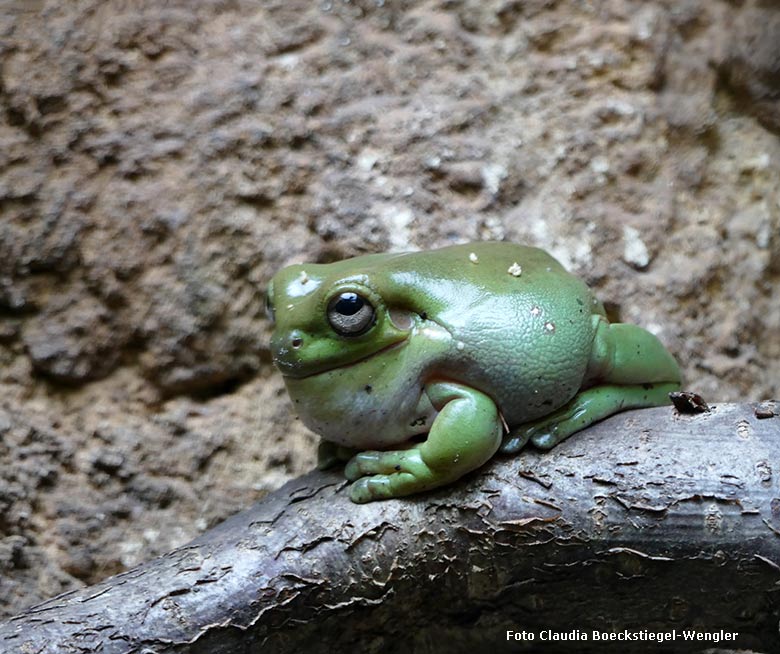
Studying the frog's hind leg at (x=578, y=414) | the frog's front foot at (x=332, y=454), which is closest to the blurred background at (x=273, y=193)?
the frog's front foot at (x=332, y=454)

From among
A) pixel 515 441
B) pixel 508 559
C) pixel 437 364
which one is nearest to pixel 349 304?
pixel 437 364

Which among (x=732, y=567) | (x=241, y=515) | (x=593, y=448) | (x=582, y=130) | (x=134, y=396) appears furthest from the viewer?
(x=582, y=130)

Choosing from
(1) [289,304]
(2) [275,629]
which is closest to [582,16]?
(1) [289,304]

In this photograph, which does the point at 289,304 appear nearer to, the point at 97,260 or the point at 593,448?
the point at 593,448

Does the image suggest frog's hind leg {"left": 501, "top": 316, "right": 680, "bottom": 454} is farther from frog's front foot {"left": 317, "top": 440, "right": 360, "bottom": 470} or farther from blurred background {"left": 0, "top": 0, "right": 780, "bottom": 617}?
blurred background {"left": 0, "top": 0, "right": 780, "bottom": 617}

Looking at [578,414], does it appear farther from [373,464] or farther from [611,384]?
[373,464]
